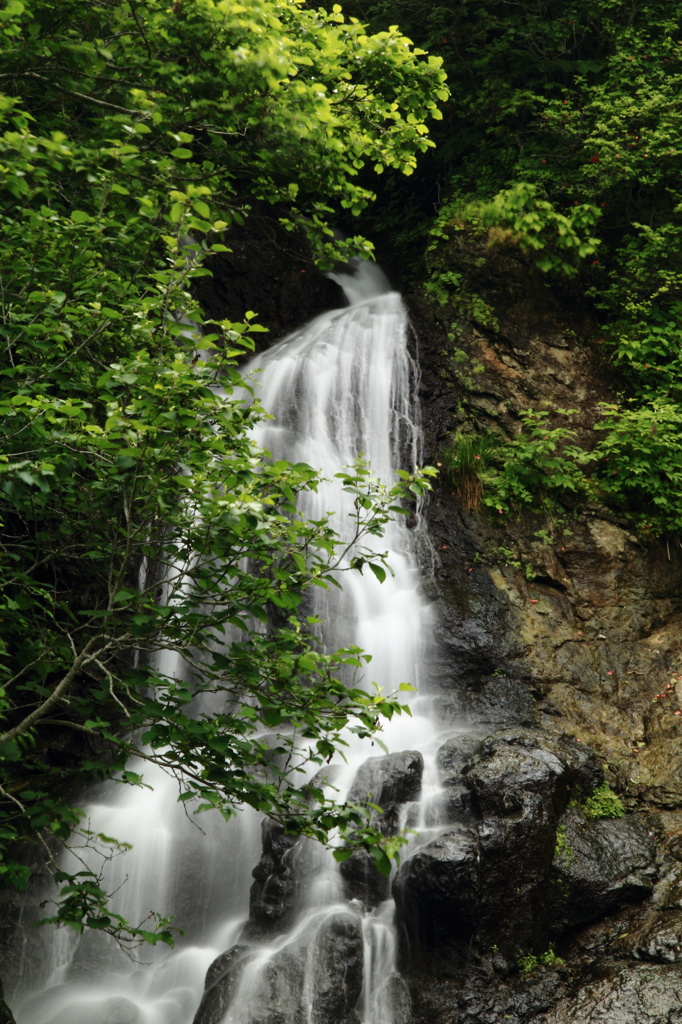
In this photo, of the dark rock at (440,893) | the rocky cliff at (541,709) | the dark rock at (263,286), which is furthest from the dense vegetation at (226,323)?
the dark rock at (263,286)

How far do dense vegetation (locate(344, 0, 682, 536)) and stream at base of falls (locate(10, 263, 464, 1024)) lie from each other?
2.51m

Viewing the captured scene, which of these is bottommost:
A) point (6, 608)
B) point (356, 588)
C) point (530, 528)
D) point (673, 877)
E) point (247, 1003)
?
point (247, 1003)

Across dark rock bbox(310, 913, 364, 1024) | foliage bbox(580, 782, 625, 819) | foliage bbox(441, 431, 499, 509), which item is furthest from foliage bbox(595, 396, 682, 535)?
dark rock bbox(310, 913, 364, 1024)

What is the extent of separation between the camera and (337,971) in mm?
5250

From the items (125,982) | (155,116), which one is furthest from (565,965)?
(155,116)

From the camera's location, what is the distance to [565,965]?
18.5 feet

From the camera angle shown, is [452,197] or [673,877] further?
[452,197]

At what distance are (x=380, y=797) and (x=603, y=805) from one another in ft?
6.49

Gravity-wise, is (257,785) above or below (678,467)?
below

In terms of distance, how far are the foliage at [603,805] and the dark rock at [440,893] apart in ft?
4.65

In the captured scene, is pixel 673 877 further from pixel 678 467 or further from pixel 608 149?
pixel 608 149

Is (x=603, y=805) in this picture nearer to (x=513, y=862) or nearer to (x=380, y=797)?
(x=513, y=862)

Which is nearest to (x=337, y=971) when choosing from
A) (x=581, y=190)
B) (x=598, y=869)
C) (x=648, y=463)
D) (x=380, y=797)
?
(x=380, y=797)

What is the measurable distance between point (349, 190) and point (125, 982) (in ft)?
21.6
